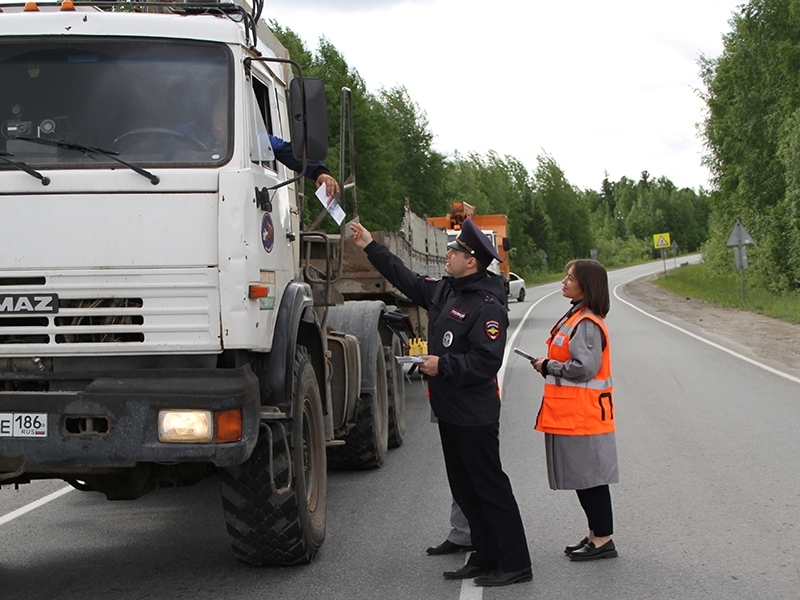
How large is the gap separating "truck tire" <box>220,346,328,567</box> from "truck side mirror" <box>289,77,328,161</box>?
1.18 m

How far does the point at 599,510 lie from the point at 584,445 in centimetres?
38

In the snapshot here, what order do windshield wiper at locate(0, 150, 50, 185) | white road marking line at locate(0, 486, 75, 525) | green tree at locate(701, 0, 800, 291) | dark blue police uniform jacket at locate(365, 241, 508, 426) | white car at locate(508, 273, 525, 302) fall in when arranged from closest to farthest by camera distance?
1. windshield wiper at locate(0, 150, 50, 185)
2. dark blue police uniform jacket at locate(365, 241, 508, 426)
3. white road marking line at locate(0, 486, 75, 525)
4. green tree at locate(701, 0, 800, 291)
5. white car at locate(508, 273, 525, 302)

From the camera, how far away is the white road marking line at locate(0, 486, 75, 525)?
7.17 meters

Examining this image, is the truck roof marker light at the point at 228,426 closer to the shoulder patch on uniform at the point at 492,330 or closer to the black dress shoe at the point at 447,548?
the shoulder patch on uniform at the point at 492,330

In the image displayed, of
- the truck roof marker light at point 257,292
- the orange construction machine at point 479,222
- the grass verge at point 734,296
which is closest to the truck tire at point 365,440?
the truck roof marker light at point 257,292

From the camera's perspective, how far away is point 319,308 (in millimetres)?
6672

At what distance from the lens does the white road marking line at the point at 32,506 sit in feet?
23.5

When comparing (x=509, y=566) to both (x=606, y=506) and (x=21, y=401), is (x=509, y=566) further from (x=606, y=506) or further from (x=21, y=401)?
(x=21, y=401)

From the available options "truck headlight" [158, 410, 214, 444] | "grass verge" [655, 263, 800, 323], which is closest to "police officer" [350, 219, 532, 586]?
"truck headlight" [158, 410, 214, 444]

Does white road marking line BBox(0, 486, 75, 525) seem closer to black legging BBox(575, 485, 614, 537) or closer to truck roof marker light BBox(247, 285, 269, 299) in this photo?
truck roof marker light BBox(247, 285, 269, 299)

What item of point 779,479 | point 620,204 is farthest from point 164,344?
point 620,204

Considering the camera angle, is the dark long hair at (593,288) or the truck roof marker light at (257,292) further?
the dark long hair at (593,288)

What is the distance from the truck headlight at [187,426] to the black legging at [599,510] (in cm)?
234

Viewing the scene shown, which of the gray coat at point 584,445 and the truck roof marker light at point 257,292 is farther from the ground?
the truck roof marker light at point 257,292
